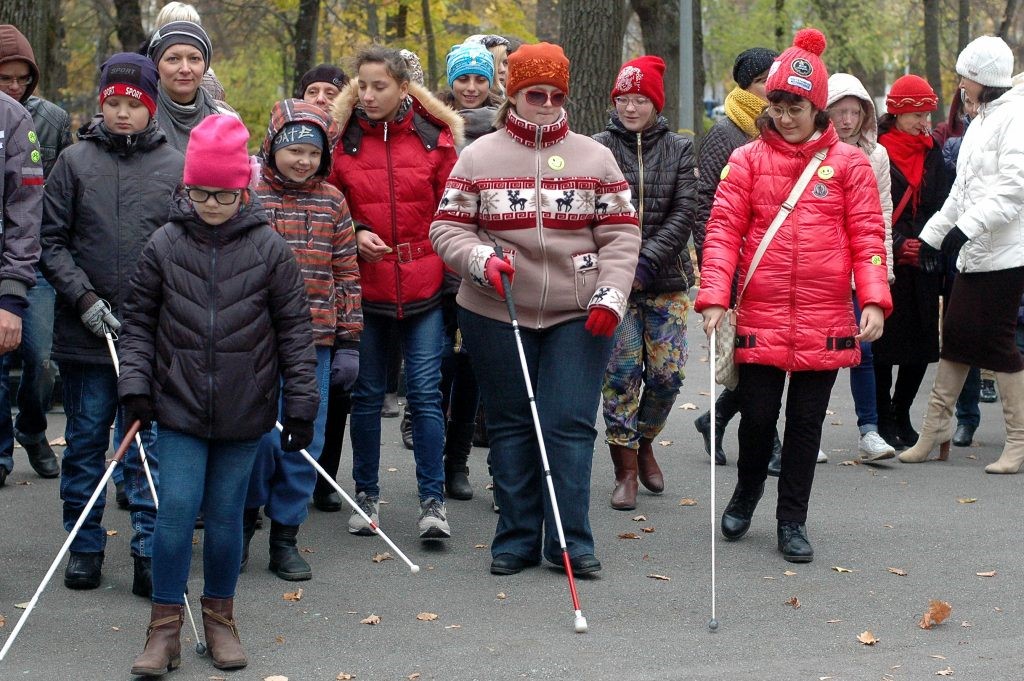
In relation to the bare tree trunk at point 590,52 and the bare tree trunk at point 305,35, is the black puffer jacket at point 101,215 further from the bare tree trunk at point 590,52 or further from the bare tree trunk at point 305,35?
the bare tree trunk at point 305,35

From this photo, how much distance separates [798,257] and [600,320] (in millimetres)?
994

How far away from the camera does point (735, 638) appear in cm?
522

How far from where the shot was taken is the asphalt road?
16.2 ft

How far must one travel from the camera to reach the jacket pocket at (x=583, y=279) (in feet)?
19.5

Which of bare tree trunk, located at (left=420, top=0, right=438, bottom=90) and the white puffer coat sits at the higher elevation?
bare tree trunk, located at (left=420, top=0, right=438, bottom=90)

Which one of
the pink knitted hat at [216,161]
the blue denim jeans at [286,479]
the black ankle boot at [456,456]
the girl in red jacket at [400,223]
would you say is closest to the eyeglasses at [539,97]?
the girl in red jacket at [400,223]

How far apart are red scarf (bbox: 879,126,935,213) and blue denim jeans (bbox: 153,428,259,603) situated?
5369 millimetres

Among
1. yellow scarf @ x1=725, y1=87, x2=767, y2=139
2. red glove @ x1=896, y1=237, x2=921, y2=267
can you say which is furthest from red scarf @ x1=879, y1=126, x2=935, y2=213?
yellow scarf @ x1=725, y1=87, x2=767, y2=139

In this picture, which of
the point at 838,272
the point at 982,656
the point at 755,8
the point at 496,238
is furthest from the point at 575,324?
the point at 755,8

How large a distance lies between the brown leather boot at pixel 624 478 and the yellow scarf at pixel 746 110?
6.06 ft

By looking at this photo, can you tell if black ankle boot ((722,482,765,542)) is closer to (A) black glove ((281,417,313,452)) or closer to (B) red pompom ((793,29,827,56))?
(B) red pompom ((793,29,827,56))

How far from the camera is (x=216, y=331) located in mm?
4820

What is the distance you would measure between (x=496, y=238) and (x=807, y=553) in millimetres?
1936

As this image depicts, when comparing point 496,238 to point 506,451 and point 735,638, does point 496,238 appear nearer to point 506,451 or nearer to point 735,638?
point 506,451
